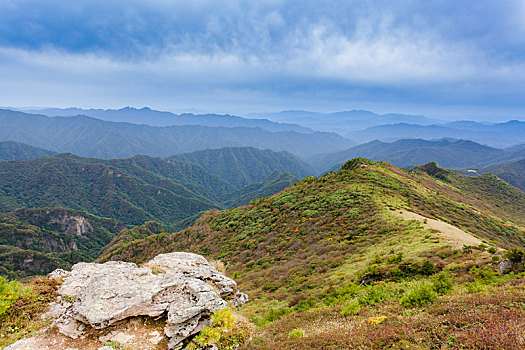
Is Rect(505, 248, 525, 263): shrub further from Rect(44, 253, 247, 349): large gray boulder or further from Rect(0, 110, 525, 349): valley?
Rect(44, 253, 247, 349): large gray boulder

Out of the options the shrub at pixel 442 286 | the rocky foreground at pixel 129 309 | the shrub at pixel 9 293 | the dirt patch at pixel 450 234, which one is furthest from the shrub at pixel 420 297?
the shrub at pixel 9 293

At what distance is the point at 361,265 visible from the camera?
18.4 m

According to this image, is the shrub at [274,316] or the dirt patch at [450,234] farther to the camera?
the dirt patch at [450,234]

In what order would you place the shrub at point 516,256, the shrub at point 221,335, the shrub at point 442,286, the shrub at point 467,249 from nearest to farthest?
the shrub at point 221,335, the shrub at point 442,286, the shrub at point 516,256, the shrub at point 467,249

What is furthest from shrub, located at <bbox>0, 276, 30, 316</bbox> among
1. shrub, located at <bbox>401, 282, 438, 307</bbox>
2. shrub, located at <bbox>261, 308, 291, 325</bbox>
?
shrub, located at <bbox>401, 282, 438, 307</bbox>

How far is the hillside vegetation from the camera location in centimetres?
788

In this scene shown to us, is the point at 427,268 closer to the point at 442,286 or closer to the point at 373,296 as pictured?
the point at 442,286

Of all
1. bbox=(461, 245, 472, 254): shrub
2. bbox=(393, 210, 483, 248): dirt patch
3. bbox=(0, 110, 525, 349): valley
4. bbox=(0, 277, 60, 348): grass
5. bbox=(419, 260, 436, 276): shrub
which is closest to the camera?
bbox=(0, 110, 525, 349): valley

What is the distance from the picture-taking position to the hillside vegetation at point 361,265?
7879 millimetres

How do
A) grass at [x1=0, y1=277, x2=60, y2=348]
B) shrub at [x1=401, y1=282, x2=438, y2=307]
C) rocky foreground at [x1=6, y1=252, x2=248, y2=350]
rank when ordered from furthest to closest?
shrub at [x1=401, y1=282, x2=438, y2=307], grass at [x1=0, y1=277, x2=60, y2=348], rocky foreground at [x1=6, y1=252, x2=248, y2=350]

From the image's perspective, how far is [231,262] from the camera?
3144 centimetres

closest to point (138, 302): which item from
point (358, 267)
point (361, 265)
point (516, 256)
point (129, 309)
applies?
point (129, 309)

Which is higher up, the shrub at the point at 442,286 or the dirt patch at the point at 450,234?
the shrub at the point at 442,286

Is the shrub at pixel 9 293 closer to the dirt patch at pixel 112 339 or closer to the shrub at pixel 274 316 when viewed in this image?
the dirt patch at pixel 112 339
